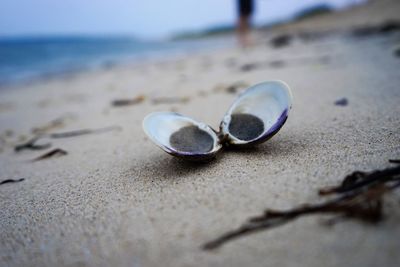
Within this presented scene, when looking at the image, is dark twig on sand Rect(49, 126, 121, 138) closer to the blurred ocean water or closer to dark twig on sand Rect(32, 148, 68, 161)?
dark twig on sand Rect(32, 148, 68, 161)

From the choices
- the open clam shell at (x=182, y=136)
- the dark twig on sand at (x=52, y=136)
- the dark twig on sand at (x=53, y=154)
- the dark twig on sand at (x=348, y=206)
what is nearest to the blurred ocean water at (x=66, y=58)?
the dark twig on sand at (x=52, y=136)

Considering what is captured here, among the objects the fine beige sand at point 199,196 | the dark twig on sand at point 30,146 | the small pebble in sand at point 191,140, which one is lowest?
the dark twig on sand at point 30,146

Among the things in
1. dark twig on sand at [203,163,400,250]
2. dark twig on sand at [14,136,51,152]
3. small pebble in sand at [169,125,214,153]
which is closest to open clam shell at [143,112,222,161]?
small pebble in sand at [169,125,214,153]

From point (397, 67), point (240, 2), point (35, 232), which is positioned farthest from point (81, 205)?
point (240, 2)

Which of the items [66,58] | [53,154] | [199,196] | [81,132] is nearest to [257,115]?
[199,196]

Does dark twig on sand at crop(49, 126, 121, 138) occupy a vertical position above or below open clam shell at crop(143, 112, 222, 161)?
below

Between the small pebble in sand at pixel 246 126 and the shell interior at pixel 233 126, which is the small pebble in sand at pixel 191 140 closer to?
the shell interior at pixel 233 126

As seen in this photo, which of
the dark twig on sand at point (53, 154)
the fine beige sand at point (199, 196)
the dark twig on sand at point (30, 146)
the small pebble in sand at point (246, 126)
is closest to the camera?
the fine beige sand at point (199, 196)
